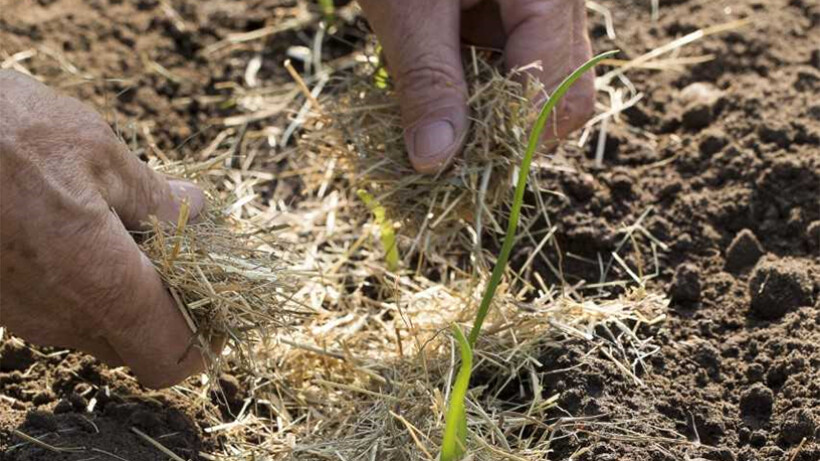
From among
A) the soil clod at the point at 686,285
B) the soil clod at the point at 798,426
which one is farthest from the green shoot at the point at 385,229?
the soil clod at the point at 798,426

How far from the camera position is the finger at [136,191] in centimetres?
217

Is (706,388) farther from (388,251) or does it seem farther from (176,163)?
(176,163)

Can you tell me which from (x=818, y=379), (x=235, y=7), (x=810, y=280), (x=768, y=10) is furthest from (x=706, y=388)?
(x=235, y=7)

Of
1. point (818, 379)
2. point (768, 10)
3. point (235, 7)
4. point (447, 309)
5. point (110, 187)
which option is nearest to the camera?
point (110, 187)

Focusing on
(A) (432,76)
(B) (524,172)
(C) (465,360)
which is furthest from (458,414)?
(A) (432,76)

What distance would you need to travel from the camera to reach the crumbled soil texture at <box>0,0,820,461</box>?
2.36m

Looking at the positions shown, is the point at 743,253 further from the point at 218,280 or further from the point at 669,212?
the point at 218,280

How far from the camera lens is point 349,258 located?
3.19 meters

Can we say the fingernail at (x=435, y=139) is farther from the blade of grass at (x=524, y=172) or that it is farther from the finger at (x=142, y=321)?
the finger at (x=142, y=321)

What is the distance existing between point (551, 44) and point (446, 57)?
0.24 metres

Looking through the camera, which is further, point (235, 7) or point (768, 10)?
point (235, 7)

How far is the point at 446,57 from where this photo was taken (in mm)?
2570

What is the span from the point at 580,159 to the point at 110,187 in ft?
4.79

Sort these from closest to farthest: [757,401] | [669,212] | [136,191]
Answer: [136,191]
[757,401]
[669,212]
